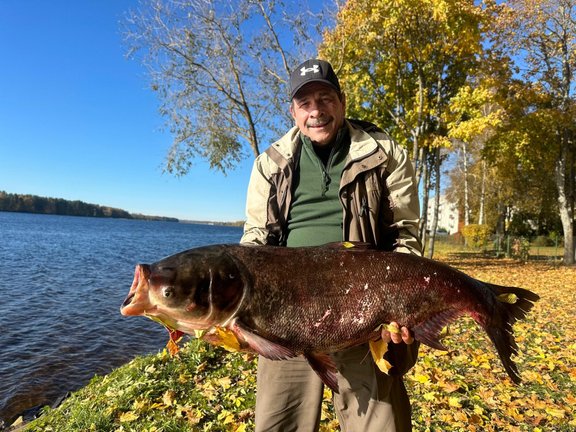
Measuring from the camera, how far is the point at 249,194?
10.7ft

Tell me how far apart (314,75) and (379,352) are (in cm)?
195

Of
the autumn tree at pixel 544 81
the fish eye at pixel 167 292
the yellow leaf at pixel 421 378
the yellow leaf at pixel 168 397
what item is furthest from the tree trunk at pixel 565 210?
the fish eye at pixel 167 292

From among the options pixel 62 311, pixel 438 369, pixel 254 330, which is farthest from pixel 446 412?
pixel 62 311

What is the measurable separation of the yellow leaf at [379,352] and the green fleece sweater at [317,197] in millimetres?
760

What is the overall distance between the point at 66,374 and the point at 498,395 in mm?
8426

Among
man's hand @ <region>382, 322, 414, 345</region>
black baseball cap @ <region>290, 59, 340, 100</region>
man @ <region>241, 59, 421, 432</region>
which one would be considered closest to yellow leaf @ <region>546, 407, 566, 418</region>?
man @ <region>241, 59, 421, 432</region>

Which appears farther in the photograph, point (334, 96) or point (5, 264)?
point (5, 264)

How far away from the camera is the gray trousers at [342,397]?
2.76 metres

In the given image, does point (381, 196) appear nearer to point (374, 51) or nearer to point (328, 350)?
point (328, 350)

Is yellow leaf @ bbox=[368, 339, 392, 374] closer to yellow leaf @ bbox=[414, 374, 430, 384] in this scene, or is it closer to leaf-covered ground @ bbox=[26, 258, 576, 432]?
leaf-covered ground @ bbox=[26, 258, 576, 432]

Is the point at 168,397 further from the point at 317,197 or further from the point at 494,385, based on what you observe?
the point at 494,385

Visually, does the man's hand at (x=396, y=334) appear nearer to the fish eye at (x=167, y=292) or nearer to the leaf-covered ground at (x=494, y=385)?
the leaf-covered ground at (x=494, y=385)

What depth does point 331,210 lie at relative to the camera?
2.96 m

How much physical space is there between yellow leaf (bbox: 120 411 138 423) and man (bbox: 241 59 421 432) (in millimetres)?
2619
